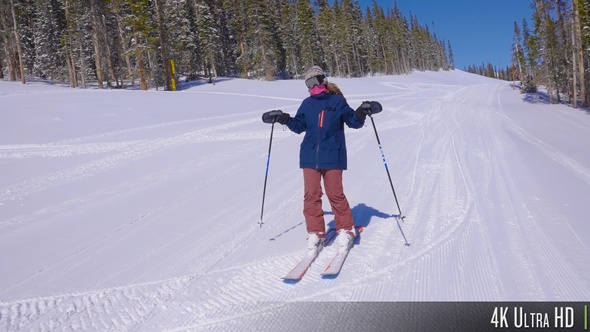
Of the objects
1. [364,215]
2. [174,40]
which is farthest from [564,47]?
[174,40]

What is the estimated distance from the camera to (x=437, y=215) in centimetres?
479

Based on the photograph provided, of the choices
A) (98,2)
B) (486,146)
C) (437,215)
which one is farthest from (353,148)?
(98,2)

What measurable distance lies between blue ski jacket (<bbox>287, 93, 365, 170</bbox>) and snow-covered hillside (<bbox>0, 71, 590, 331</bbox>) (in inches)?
38.0

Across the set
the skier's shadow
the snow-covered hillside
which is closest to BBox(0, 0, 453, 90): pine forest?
the snow-covered hillside

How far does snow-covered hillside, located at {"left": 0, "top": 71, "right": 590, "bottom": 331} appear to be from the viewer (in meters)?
3.02

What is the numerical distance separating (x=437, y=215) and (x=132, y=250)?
3657 mm

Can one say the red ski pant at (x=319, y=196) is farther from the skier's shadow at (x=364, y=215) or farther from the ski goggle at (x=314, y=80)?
the ski goggle at (x=314, y=80)

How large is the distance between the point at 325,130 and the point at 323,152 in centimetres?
23

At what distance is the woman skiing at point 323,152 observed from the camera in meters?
3.82

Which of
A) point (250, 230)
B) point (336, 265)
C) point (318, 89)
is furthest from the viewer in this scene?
point (250, 230)

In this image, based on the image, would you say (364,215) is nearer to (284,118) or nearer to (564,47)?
(284,118)

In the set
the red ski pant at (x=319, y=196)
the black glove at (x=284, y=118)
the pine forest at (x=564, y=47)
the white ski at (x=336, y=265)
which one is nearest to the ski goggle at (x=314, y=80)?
the black glove at (x=284, y=118)

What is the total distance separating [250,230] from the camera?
4676 millimetres

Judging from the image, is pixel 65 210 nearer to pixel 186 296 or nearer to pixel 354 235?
pixel 186 296
